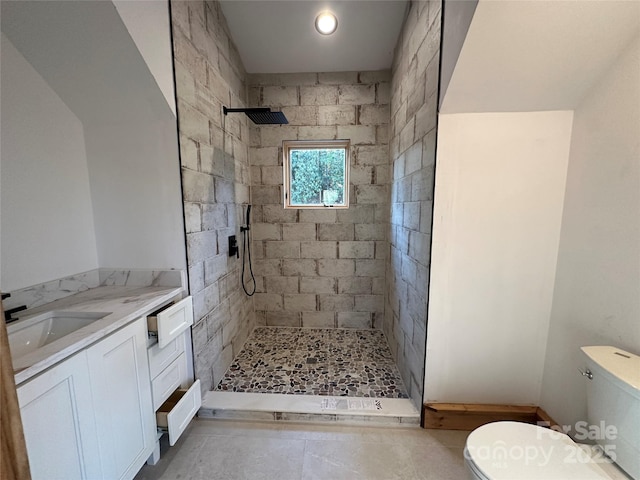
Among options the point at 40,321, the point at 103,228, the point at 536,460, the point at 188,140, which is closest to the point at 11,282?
the point at 40,321

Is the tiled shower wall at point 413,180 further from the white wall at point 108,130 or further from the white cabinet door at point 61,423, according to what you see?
the white cabinet door at point 61,423

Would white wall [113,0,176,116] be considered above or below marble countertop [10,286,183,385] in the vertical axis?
above

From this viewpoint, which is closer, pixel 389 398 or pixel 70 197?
pixel 70 197

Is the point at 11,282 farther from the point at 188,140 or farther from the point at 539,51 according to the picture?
the point at 539,51

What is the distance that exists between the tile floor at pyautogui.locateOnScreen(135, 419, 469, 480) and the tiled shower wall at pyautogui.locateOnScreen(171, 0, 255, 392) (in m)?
0.42

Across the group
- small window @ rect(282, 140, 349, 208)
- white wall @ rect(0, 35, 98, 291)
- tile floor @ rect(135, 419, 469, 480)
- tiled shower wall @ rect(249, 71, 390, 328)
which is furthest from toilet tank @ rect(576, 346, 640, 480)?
white wall @ rect(0, 35, 98, 291)

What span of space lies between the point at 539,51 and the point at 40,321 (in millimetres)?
2593

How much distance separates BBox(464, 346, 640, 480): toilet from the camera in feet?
3.15

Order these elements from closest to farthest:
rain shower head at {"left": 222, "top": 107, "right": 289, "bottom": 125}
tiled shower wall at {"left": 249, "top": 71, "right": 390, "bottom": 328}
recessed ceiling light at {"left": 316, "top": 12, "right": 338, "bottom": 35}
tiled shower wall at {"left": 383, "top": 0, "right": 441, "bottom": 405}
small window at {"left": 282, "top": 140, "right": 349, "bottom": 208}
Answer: tiled shower wall at {"left": 383, "top": 0, "right": 441, "bottom": 405}
rain shower head at {"left": 222, "top": 107, "right": 289, "bottom": 125}
recessed ceiling light at {"left": 316, "top": 12, "right": 338, "bottom": 35}
tiled shower wall at {"left": 249, "top": 71, "right": 390, "bottom": 328}
small window at {"left": 282, "top": 140, "right": 349, "bottom": 208}

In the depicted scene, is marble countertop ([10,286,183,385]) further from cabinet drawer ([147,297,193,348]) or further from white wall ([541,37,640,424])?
white wall ([541,37,640,424])

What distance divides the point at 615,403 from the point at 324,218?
2373 millimetres

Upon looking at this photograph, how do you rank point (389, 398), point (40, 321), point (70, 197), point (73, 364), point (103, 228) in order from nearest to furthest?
point (73, 364) < point (40, 321) < point (70, 197) < point (103, 228) < point (389, 398)

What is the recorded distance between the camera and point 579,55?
1153mm

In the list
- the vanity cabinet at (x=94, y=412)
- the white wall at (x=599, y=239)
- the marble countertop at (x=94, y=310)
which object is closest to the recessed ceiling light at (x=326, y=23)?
the white wall at (x=599, y=239)
